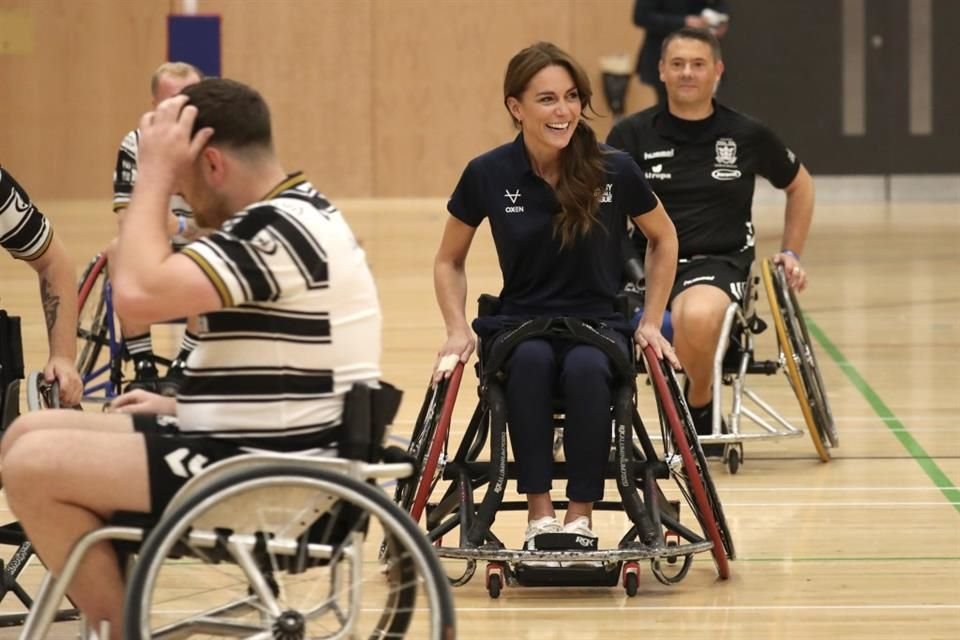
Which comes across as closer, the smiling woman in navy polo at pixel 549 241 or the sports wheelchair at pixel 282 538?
the sports wheelchair at pixel 282 538

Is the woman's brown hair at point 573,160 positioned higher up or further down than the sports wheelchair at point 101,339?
higher up

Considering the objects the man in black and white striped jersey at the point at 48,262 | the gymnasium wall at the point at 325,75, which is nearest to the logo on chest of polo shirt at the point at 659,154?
the man in black and white striped jersey at the point at 48,262

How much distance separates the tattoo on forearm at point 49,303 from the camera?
3602mm

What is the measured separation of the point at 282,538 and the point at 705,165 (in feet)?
9.65

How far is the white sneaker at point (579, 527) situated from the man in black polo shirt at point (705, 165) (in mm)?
1515

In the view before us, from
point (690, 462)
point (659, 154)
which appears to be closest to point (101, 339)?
point (659, 154)

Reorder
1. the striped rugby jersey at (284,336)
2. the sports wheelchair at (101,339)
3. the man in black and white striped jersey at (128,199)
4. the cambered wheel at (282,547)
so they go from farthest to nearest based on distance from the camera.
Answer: the sports wheelchair at (101,339)
the man in black and white striped jersey at (128,199)
the striped rugby jersey at (284,336)
the cambered wheel at (282,547)

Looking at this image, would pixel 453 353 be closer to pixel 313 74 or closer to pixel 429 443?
pixel 429 443

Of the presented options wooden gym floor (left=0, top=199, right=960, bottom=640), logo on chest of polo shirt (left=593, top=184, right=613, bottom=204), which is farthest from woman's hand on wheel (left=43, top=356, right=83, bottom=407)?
logo on chest of polo shirt (left=593, top=184, right=613, bottom=204)

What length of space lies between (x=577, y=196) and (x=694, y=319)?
122 cm

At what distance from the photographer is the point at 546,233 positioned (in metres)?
3.89

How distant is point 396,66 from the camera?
15.3 m

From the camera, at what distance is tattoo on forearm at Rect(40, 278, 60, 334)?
3.60 m

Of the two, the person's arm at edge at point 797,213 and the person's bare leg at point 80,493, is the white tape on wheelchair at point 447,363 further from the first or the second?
the person's arm at edge at point 797,213
